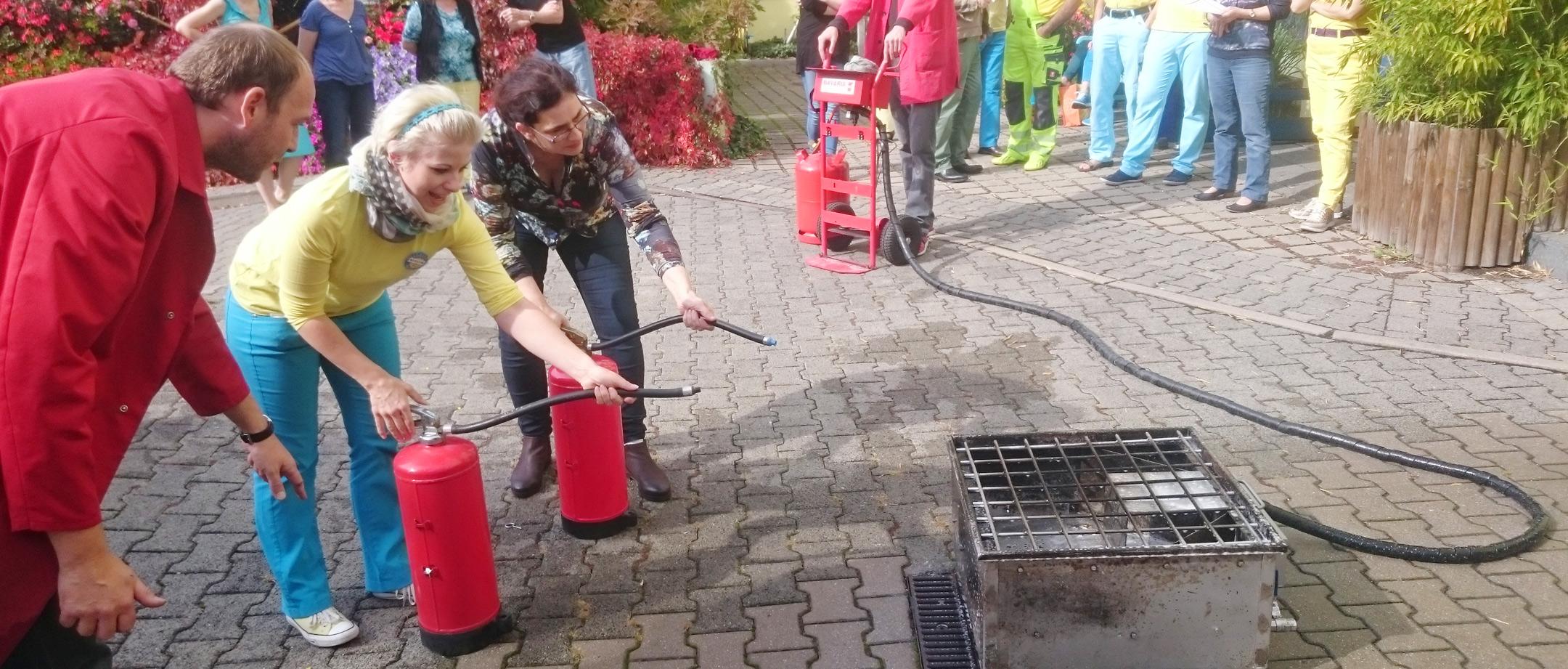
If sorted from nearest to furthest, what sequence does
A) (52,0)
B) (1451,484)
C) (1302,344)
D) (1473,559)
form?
(1473,559), (1451,484), (1302,344), (52,0)

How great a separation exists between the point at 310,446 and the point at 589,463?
0.92 meters

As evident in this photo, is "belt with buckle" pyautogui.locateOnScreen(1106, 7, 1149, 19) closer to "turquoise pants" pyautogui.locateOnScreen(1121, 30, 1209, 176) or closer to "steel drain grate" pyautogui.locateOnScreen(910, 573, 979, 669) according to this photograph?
"turquoise pants" pyautogui.locateOnScreen(1121, 30, 1209, 176)

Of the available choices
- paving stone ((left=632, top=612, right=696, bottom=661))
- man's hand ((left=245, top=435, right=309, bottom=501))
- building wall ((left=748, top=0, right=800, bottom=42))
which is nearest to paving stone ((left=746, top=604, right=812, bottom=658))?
paving stone ((left=632, top=612, right=696, bottom=661))

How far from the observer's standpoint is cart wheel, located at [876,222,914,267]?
739cm

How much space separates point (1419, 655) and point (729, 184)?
7385 millimetres

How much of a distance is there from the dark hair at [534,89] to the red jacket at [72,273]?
1.64 meters

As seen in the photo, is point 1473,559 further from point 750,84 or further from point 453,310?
point 750,84

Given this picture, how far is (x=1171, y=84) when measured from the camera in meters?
9.02

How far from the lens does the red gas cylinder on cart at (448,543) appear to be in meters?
3.30

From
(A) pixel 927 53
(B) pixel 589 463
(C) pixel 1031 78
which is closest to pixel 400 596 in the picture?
(B) pixel 589 463

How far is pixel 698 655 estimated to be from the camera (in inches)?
138

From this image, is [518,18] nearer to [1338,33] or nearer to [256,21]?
[256,21]

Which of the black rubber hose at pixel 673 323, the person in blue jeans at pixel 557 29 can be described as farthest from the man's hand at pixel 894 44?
the black rubber hose at pixel 673 323

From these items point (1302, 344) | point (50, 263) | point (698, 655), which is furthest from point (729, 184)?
point (50, 263)
